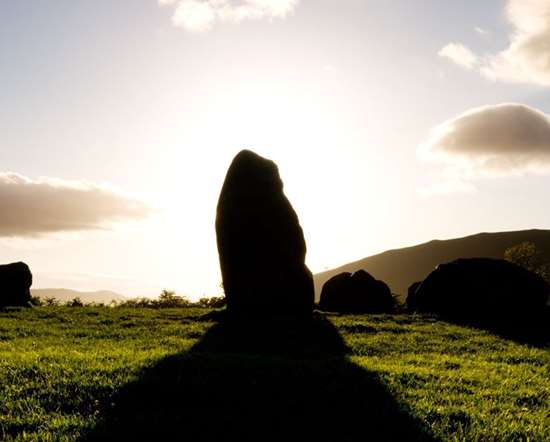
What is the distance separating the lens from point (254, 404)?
25.7 ft

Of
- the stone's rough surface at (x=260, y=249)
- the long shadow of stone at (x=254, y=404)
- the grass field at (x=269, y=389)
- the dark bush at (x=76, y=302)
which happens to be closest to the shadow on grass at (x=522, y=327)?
the grass field at (x=269, y=389)

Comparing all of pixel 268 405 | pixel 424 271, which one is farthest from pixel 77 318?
pixel 424 271

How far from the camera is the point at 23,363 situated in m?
10.2

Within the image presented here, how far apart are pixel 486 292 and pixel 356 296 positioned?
670cm

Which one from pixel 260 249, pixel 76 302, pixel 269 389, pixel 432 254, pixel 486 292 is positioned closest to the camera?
pixel 269 389

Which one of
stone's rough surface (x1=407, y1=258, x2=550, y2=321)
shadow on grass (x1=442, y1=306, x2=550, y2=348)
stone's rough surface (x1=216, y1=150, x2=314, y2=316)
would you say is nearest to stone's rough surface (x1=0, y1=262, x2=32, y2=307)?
stone's rough surface (x1=216, y1=150, x2=314, y2=316)

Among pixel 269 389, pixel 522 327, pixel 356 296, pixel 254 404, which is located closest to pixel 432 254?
pixel 356 296

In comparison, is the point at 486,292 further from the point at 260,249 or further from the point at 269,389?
the point at 269,389

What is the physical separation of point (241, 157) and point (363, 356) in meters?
9.96

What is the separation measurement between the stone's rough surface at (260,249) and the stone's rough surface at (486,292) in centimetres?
681

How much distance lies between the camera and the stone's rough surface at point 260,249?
18.9 meters

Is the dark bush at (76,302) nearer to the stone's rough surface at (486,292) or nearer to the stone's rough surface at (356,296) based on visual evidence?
the stone's rough surface at (356,296)

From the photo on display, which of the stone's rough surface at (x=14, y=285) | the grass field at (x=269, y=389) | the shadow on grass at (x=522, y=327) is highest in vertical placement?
the stone's rough surface at (x=14, y=285)

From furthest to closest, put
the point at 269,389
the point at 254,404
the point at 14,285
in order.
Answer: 1. the point at 14,285
2. the point at 269,389
3. the point at 254,404
